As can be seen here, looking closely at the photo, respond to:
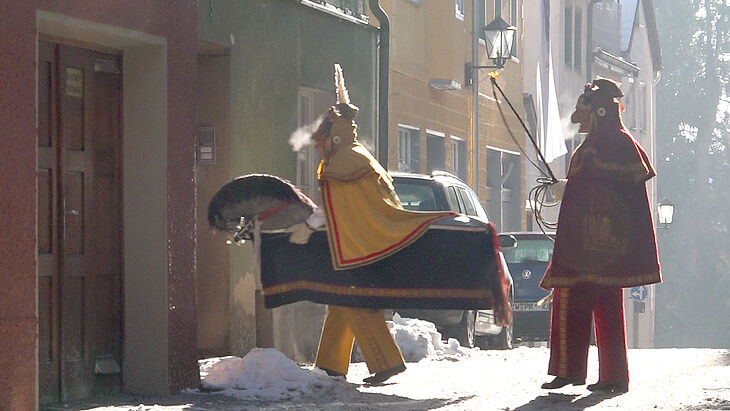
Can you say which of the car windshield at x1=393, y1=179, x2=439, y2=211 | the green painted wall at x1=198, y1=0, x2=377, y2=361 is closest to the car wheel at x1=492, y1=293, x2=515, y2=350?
the car windshield at x1=393, y1=179, x2=439, y2=211

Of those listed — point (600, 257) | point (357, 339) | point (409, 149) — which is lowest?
point (357, 339)

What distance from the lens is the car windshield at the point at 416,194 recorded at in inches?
659

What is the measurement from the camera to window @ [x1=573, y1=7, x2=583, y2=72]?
4225 centimetres

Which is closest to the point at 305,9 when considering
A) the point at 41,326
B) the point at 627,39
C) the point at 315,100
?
the point at 315,100

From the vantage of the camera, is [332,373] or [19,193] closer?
[19,193]

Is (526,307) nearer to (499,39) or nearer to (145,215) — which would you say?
(499,39)

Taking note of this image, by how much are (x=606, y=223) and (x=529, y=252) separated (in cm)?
1138

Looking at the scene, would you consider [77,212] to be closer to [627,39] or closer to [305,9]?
[305,9]

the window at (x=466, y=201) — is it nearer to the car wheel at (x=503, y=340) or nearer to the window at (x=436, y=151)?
the car wheel at (x=503, y=340)

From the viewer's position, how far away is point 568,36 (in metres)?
41.1

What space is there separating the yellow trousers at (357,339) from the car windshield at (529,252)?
35.1 ft

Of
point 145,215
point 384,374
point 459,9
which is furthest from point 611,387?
point 459,9

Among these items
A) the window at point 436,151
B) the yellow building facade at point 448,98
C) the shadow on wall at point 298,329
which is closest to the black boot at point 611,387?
the shadow on wall at point 298,329

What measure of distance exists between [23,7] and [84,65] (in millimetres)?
1553
